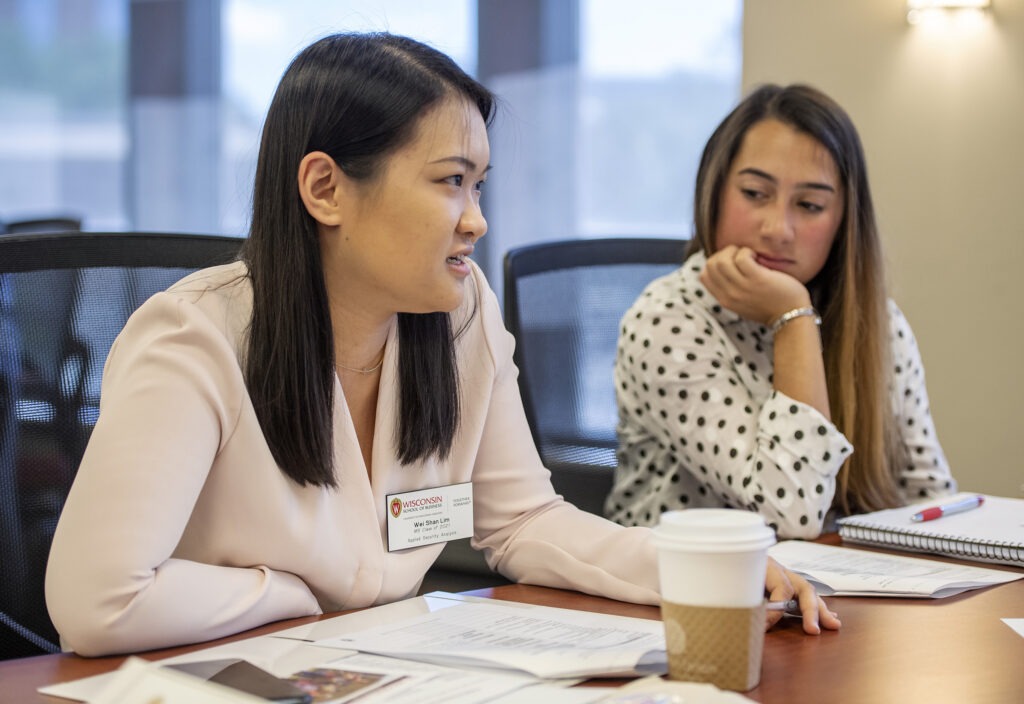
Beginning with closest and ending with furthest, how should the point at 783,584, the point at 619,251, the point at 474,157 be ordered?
the point at 783,584, the point at 474,157, the point at 619,251

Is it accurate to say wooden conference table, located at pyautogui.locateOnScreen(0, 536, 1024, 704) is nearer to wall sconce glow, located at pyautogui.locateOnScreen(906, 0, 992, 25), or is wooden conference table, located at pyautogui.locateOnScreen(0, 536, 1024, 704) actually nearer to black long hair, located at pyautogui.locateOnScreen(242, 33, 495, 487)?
black long hair, located at pyautogui.locateOnScreen(242, 33, 495, 487)

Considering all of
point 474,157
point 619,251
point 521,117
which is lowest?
point 619,251

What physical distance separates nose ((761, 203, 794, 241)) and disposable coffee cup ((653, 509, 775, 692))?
115cm

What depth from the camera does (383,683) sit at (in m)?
0.91

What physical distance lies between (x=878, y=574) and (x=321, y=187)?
80 cm

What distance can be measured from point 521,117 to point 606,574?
312cm

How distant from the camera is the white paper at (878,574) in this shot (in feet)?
4.12

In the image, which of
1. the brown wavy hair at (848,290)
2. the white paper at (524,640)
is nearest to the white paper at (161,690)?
the white paper at (524,640)

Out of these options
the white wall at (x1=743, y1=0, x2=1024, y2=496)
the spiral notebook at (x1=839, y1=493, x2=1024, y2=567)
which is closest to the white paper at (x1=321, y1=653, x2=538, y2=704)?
the spiral notebook at (x1=839, y1=493, x2=1024, y2=567)

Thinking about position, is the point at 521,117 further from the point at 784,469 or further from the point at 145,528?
the point at 145,528

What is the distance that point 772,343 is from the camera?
2.03 meters

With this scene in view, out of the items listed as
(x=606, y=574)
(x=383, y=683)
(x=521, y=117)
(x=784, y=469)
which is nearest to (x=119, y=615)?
(x=383, y=683)

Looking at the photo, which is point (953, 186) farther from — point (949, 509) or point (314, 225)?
point (314, 225)

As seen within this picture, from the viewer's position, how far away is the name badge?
1345 millimetres
